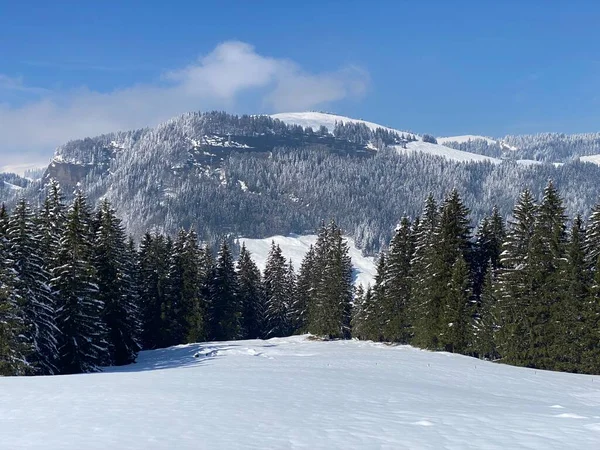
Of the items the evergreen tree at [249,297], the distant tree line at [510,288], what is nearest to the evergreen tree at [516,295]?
the distant tree line at [510,288]

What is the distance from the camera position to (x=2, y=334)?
89.4 ft

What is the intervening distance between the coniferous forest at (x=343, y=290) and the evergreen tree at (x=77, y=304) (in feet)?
0.28

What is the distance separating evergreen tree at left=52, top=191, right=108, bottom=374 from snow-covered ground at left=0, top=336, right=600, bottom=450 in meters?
13.8

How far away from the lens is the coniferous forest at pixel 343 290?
108 feet

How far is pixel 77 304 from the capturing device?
34312 millimetres

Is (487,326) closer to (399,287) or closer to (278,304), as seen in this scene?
(399,287)

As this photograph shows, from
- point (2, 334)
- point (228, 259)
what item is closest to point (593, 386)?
point (2, 334)

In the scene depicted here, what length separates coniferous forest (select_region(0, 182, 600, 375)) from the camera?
3294 centimetres

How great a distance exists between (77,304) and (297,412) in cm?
2538

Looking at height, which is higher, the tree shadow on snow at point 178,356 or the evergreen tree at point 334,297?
the evergreen tree at point 334,297

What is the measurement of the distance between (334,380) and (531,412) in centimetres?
964

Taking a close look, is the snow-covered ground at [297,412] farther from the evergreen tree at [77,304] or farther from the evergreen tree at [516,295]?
the evergreen tree at [77,304]

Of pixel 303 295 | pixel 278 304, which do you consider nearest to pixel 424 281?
pixel 303 295

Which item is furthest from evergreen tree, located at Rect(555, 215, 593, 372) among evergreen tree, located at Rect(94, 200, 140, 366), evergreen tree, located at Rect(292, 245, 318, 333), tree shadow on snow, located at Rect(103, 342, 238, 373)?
evergreen tree, located at Rect(292, 245, 318, 333)
